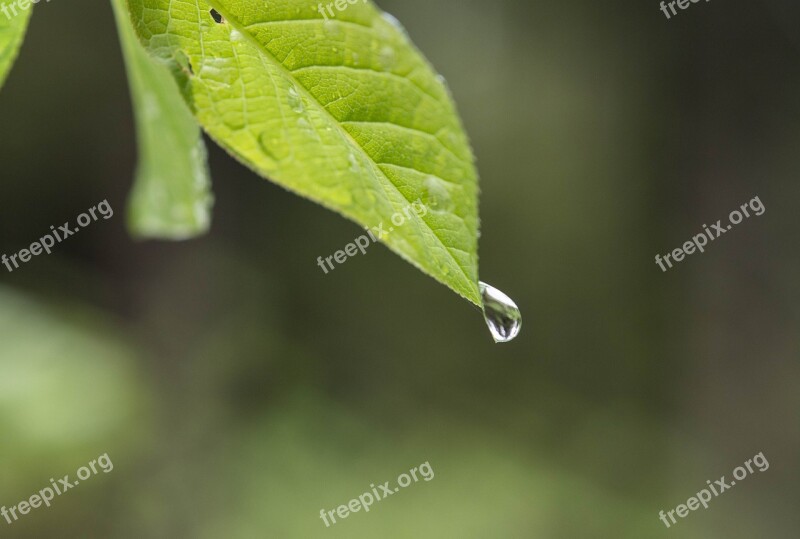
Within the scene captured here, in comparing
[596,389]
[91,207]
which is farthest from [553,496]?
[91,207]

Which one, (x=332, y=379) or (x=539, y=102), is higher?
(x=539, y=102)

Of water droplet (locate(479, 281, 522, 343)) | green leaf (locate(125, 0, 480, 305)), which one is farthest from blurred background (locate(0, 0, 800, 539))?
green leaf (locate(125, 0, 480, 305))

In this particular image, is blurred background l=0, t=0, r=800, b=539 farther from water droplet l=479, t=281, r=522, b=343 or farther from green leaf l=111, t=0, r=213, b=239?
green leaf l=111, t=0, r=213, b=239

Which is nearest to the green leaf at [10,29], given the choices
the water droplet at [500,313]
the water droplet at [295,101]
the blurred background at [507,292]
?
the water droplet at [295,101]

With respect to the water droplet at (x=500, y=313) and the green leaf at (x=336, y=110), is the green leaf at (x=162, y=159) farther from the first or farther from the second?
the water droplet at (x=500, y=313)

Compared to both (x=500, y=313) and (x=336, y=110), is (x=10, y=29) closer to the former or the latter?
(x=336, y=110)

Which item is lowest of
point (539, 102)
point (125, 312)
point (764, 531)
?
point (764, 531)

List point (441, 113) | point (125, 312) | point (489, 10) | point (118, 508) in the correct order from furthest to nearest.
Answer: point (489, 10) → point (125, 312) → point (118, 508) → point (441, 113)

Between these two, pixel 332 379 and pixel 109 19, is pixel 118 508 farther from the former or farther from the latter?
pixel 109 19
